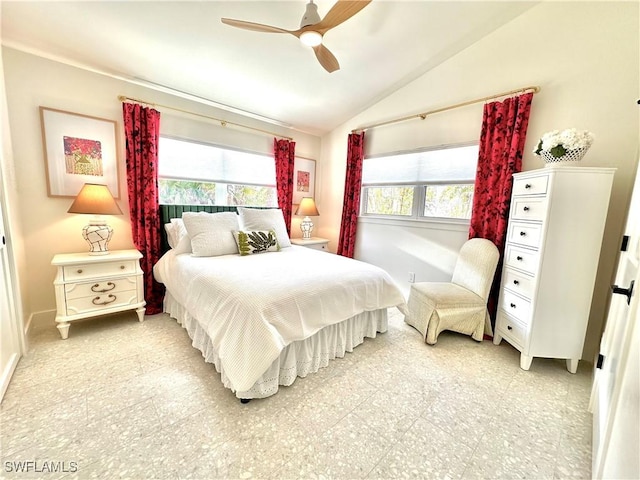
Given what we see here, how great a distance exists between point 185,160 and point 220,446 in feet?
9.41

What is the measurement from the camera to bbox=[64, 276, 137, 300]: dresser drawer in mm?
2153

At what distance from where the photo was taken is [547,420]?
149 cm

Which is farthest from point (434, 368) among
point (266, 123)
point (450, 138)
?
point (266, 123)

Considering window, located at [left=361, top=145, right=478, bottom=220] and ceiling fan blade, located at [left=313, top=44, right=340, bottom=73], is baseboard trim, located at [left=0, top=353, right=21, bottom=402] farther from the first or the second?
window, located at [left=361, top=145, right=478, bottom=220]

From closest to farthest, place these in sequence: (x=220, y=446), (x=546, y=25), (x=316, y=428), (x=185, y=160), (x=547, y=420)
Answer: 1. (x=220, y=446)
2. (x=316, y=428)
3. (x=547, y=420)
4. (x=546, y=25)
5. (x=185, y=160)

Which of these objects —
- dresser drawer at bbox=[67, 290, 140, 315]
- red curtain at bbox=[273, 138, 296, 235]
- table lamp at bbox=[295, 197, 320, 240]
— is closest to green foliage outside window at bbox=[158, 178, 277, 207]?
red curtain at bbox=[273, 138, 296, 235]

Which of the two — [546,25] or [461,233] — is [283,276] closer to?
[461,233]

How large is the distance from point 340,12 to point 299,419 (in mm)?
2374

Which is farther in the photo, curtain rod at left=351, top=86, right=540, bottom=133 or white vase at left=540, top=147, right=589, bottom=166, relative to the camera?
curtain rod at left=351, top=86, right=540, bottom=133

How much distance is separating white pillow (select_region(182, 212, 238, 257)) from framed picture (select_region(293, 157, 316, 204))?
5.33 ft

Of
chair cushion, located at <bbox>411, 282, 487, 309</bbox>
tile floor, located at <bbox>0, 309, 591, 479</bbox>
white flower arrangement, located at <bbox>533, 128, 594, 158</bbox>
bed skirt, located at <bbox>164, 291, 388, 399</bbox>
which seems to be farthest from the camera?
chair cushion, located at <bbox>411, 282, 487, 309</bbox>

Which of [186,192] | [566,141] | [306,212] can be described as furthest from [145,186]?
[566,141]

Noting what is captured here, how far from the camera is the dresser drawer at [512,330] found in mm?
1979

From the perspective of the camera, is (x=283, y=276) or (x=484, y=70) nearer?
(x=283, y=276)
